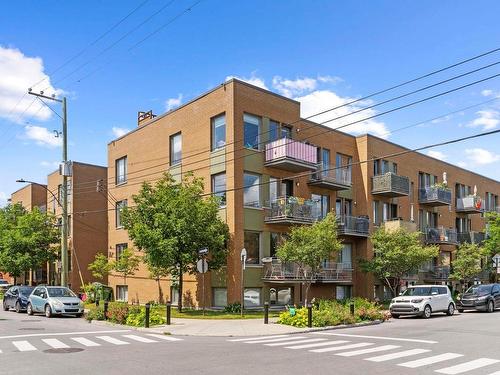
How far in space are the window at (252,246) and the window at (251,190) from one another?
1615 millimetres

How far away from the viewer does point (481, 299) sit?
30.0m

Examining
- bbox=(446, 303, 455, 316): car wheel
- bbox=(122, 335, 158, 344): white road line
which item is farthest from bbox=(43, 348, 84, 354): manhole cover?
bbox=(446, 303, 455, 316): car wheel

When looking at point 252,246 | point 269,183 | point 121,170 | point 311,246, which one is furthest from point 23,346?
point 121,170

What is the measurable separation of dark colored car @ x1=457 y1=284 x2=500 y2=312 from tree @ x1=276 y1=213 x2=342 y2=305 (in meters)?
9.36

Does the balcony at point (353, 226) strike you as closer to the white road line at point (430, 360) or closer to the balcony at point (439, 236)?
the balcony at point (439, 236)

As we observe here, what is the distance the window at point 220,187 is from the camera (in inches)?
1126

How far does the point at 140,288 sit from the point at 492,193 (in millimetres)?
39256

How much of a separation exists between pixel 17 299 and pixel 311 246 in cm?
1623

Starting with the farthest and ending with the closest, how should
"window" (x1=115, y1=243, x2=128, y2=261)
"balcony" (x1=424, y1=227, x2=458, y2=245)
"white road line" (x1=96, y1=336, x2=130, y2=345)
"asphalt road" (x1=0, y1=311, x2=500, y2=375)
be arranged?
1. "balcony" (x1=424, y1=227, x2=458, y2=245)
2. "window" (x1=115, y1=243, x2=128, y2=261)
3. "white road line" (x1=96, y1=336, x2=130, y2=345)
4. "asphalt road" (x1=0, y1=311, x2=500, y2=375)

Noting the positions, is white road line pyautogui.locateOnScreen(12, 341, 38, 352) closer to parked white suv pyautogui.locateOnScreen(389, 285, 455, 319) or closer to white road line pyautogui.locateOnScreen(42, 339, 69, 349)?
white road line pyautogui.locateOnScreen(42, 339, 69, 349)

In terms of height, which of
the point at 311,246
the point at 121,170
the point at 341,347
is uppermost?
the point at 121,170

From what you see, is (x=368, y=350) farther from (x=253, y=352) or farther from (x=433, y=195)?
(x=433, y=195)

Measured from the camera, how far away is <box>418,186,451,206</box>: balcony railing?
1670 inches

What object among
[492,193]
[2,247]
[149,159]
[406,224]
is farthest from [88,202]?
[492,193]
